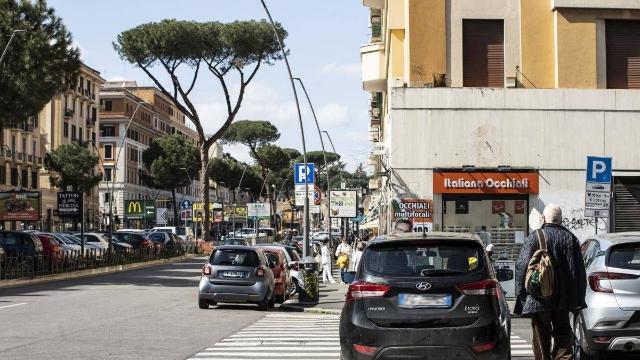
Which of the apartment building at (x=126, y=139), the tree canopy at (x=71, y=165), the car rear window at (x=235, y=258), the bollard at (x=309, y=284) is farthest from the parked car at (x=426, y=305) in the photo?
the apartment building at (x=126, y=139)

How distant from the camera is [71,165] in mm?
85875

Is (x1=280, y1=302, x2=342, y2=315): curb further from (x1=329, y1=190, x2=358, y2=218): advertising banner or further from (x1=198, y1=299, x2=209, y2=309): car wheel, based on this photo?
(x1=329, y1=190, x2=358, y2=218): advertising banner

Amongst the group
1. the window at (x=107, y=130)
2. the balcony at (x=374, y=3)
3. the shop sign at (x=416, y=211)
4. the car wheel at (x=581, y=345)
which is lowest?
the car wheel at (x=581, y=345)

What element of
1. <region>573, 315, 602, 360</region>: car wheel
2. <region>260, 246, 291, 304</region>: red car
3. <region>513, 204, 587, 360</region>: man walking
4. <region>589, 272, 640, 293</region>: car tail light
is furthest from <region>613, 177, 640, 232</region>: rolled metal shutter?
<region>513, 204, 587, 360</region>: man walking

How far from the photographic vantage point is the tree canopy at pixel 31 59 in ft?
115

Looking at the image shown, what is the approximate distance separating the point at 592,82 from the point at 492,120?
2967 millimetres

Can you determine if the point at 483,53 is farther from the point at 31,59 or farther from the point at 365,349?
the point at 365,349

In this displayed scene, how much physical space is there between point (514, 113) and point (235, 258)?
30.9 feet

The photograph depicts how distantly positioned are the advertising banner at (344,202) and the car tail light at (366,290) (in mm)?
26484

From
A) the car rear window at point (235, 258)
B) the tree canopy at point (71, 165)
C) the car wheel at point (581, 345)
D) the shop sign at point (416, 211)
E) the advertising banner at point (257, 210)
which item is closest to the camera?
the car wheel at point (581, 345)

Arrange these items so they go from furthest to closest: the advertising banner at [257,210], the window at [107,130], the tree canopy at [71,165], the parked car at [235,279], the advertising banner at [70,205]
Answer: the window at [107,130] < the tree canopy at [71,165] < the advertising banner at [257,210] < the advertising banner at [70,205] < the parked car at [235,279]

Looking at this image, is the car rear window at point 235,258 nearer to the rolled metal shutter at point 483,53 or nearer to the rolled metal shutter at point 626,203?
the rolled metal shutter at point 483,53

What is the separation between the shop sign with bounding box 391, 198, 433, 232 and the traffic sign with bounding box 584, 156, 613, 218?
754cm

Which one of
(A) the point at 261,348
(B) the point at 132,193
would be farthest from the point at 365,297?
(B) the point at 132,193
